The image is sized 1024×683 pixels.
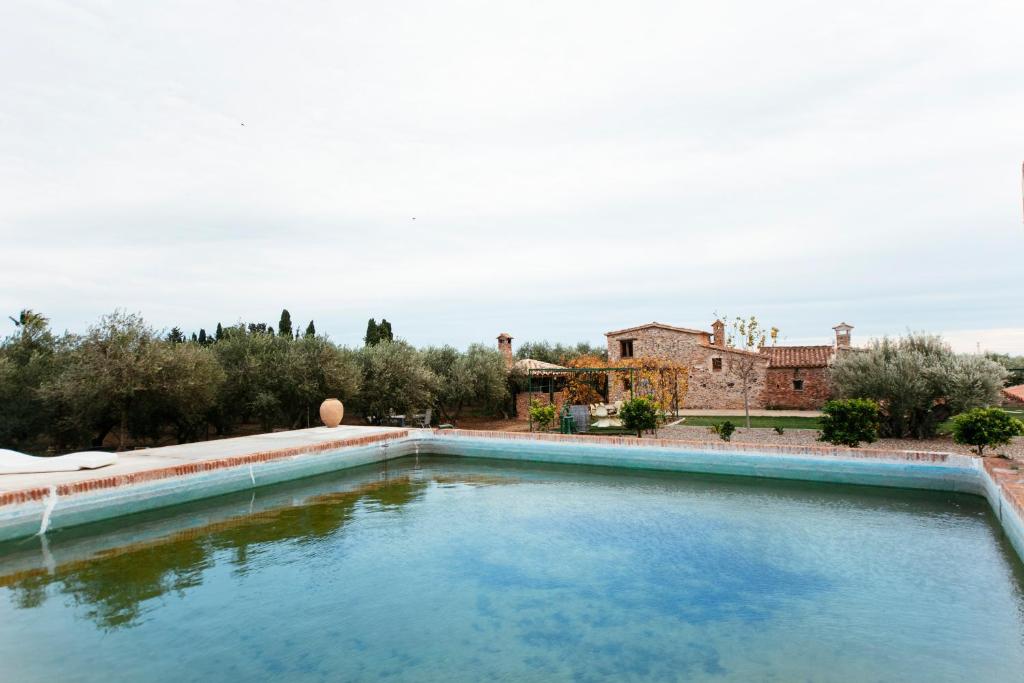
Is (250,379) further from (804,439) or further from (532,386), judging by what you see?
(804,439)

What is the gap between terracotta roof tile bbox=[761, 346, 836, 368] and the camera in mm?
22672

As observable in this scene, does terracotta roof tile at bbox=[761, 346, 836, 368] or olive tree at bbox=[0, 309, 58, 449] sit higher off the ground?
terracotta roof tile at bbox=[761, 346, 836, 368]

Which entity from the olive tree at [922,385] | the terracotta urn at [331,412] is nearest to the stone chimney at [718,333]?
the olive tree at [922,385]

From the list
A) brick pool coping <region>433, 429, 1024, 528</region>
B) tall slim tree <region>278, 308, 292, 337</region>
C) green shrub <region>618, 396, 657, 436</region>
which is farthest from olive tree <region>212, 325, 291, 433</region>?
tall slim tree <region>278, 308, 292, 337</region>

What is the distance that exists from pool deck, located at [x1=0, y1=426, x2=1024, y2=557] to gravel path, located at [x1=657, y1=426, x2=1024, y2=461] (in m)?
2.22

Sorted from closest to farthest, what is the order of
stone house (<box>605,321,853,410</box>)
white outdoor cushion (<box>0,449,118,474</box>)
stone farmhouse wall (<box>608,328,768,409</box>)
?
white outdoor cushion (<box>0,449,118,474</box>) → stone house (<box>605,321,853,410</box>) → stone farmhouse wall (<box>608,328,768,409</box>)

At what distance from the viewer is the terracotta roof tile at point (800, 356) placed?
2267cm

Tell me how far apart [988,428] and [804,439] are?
3.94 metres

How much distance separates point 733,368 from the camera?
915 inches

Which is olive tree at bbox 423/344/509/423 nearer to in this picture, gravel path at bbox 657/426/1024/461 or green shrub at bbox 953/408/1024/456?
gravel path at bbox 657/426/1024/461

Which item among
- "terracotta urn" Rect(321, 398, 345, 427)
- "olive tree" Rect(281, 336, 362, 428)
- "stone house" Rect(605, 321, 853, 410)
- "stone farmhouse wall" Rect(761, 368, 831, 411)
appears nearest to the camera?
"terracotta urn" Rect(321, 398, 345, 427)

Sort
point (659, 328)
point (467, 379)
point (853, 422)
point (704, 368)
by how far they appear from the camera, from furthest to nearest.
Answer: point (659, 328) < point (704, 368) < point (467, 379) < point (853, 422)

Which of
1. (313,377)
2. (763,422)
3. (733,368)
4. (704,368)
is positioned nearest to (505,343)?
(704,368)

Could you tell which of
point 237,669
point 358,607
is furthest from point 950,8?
point 237,669
